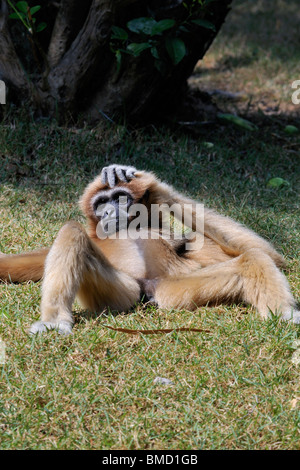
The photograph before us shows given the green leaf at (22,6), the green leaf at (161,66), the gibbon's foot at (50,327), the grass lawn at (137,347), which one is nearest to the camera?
the grass lawn at (137,347)

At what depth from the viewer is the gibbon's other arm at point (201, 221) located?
4551 millimetres

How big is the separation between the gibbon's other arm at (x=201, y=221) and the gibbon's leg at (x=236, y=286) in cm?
34

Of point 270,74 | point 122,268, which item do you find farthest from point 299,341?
point 270,74

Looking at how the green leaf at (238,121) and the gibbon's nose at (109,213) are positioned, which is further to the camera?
the green leaf at (238,121)

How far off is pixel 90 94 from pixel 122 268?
3.28 metres

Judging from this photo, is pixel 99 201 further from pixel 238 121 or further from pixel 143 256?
pixel 238 121

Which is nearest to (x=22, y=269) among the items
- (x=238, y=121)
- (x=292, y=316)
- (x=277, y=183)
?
(x=292, y=316)

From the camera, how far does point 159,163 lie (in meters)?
6.82

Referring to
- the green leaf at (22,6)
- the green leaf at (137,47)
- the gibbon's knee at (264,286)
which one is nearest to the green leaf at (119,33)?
the green leaf at (137,47)

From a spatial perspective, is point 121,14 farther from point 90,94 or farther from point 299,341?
point 299,341

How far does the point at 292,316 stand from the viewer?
3732 mm
